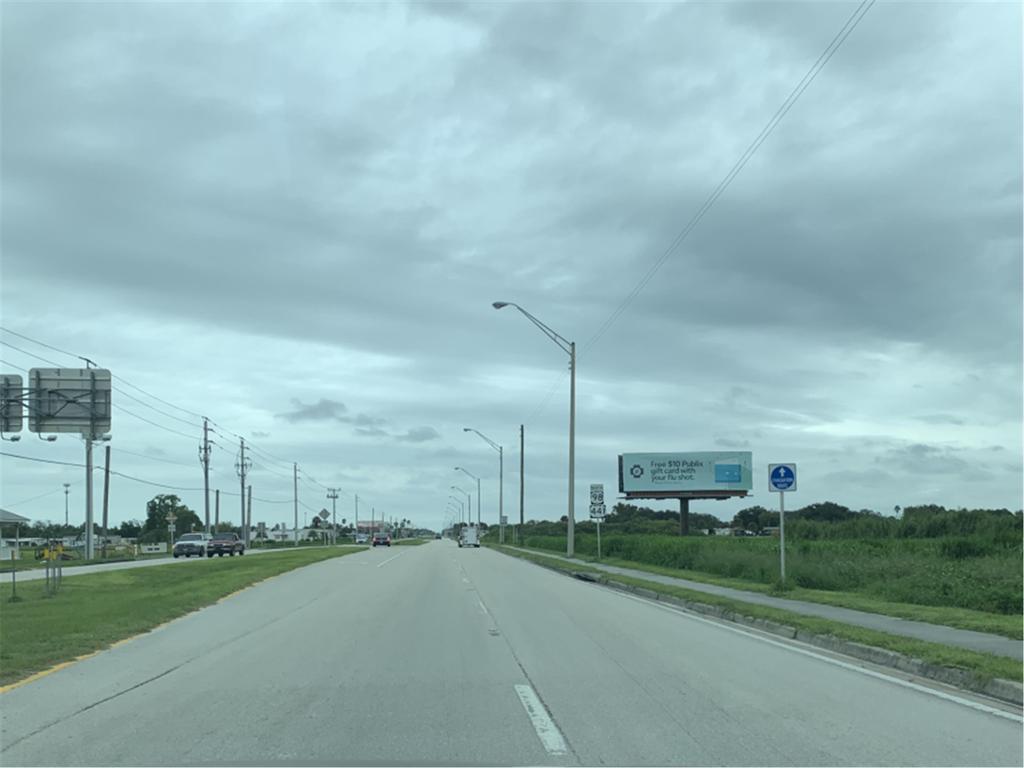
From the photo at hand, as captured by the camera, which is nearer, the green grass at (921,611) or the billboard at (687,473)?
the green grass at (921,611)

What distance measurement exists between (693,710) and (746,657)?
4.64 m

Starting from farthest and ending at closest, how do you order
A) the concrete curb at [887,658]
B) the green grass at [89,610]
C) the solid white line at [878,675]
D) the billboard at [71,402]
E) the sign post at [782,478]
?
the billboard at [71,402]
the sign post at [782,478]
the green grass at [89,610]
the concrete curb at [887,658]
the solid white line at [878,675]

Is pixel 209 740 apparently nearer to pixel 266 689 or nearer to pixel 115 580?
pixel 266 689

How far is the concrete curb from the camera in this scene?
11.5 m

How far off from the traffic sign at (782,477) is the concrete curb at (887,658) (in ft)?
15.9

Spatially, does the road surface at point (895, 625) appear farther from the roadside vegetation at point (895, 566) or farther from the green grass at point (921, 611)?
the roadside vegetation at point (895, 566)

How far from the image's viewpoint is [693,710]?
10094 millimetres

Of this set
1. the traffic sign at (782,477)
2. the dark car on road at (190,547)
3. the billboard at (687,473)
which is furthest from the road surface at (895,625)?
the billboard at (687,473)

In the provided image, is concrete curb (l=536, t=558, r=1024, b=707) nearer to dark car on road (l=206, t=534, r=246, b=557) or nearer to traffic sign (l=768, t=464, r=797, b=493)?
traffic sign (l=768, t=464, r=797, b=493)

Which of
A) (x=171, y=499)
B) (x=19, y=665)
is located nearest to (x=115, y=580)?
(x=19, y=665)

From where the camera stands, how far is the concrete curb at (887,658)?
453 inches

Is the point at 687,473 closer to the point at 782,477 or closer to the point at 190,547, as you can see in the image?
the point at 190,547

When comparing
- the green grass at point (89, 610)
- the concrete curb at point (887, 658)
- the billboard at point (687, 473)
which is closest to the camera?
the concrete curb at point (887, 658)

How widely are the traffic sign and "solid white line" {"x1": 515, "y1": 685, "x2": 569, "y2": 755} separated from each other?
16610 mm
